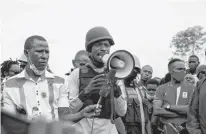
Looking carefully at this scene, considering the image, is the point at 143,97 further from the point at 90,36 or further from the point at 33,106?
the point at 33,106

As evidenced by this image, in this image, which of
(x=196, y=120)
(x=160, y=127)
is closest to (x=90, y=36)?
(x=196, y=120)

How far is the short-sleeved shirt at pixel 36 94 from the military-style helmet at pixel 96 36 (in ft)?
Result: 1.87

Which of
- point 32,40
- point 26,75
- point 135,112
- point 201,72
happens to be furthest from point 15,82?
point 201,72

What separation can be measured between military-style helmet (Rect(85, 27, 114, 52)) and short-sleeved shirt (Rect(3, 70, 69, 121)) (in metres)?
0.57

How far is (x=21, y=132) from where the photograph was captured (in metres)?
1.00

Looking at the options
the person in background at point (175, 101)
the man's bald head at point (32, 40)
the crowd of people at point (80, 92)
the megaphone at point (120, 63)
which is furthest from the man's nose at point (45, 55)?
the person in background at point (175, 101)

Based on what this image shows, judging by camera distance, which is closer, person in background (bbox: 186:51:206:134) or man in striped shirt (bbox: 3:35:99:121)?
man in striped shirt (bbox: 3:35:99:121)

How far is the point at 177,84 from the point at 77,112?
3.08 meters

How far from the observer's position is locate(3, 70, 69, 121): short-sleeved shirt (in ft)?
11.8

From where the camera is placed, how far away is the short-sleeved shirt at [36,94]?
360 centimetres

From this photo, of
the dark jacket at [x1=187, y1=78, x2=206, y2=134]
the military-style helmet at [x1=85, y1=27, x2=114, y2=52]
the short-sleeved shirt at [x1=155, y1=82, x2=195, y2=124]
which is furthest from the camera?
the short-sleeved shirt at [x1=155, y1=82, x2=195, y2=124]

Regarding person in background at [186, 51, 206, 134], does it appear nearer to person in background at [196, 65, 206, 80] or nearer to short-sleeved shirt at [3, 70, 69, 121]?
short-sleeved shirt at [3, 70, 69, 121]

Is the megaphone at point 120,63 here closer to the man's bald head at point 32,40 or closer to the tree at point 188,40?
the man's bald head at point 32,40

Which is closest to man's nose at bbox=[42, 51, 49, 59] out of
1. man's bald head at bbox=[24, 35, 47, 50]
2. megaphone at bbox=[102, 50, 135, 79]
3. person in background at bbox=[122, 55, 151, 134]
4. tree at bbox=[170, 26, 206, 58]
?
man's bald head at bbox=[24, 35, 47, 50]
